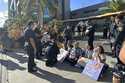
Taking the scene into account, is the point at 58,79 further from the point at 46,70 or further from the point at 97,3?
the point at 97,3

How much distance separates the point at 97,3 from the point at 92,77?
83.8 feet

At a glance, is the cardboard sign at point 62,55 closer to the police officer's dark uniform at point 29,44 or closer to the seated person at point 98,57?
the seated person at point 98,57

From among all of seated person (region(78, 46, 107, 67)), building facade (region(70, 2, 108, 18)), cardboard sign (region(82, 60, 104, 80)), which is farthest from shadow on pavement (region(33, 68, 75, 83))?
building facade (region(70, 2, 108, 18))

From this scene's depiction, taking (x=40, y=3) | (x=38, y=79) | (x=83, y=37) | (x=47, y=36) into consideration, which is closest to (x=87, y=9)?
(x=40, y=3)

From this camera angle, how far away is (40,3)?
28719mm

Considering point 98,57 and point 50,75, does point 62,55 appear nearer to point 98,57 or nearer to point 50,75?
point 50,75

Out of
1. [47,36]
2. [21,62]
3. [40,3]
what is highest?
[40,3]

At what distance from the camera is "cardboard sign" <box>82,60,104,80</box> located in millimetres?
9155

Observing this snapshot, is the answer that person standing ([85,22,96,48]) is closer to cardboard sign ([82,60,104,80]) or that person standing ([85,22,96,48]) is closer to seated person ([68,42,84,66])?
seated person ([68,42,84,66])

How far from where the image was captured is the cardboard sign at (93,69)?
30.0ft

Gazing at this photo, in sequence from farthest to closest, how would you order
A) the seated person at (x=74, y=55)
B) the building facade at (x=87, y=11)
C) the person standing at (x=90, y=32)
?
the building facade at (x=87, y=11) → the person standing at (x=90, y=32) → the seated person at (x=74, y=55)

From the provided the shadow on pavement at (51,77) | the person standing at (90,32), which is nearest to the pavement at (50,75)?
the shadow on pavement at (51,77)

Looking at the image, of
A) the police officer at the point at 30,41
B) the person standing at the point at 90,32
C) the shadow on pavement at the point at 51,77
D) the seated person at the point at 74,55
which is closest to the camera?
the shadow on pavement at the point at 51,77

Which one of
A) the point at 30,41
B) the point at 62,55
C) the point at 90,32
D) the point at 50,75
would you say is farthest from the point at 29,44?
the point at 90,32
